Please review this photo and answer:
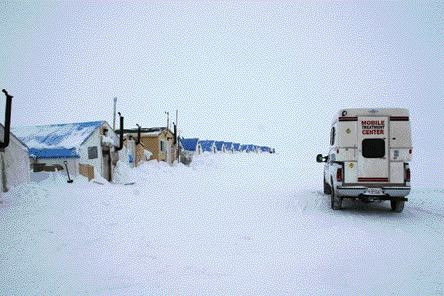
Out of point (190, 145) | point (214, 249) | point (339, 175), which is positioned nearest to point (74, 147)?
point (214, 249)

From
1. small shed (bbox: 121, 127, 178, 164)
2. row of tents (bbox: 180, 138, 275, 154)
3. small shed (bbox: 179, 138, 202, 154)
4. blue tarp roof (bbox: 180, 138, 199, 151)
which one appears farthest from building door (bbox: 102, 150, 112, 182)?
blue tarp roof (bbox: 180, 138, 199, 151)

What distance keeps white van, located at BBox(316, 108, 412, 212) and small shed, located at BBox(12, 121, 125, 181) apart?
14555mm

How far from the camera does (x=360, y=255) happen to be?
554 cm

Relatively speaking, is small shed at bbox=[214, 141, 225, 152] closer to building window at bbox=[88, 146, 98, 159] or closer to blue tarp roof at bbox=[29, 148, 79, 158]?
building window at bbox=[88, 146, 98, 159]

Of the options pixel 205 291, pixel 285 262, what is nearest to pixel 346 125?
pixel 285 262

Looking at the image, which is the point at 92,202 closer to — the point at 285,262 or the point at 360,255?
the point at 285,262

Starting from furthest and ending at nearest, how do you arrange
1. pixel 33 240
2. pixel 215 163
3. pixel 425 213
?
pixel 215 163, pixel 425 213, pixel 33 240

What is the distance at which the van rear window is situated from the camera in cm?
947

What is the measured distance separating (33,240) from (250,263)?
14.8 feet

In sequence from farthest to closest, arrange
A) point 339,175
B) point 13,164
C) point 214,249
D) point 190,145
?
point 190,145 < point 13,164 < point 339,175 < point 214,249

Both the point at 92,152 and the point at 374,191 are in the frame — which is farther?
the point at 92,152

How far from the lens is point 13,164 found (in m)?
11.6

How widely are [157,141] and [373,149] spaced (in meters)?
25.4

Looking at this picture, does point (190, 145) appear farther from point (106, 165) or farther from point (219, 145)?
point (106, 165)
